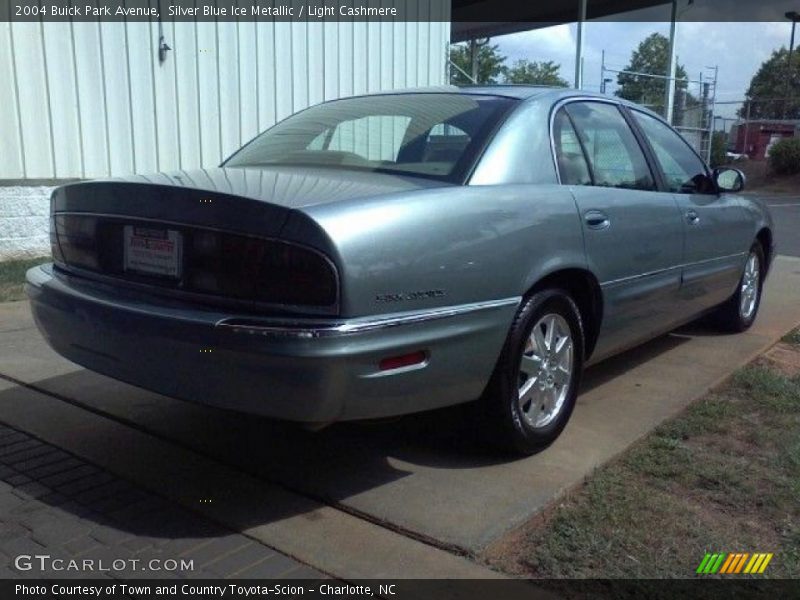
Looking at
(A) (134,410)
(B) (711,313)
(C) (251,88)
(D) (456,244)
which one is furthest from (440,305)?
(C) (251,88)

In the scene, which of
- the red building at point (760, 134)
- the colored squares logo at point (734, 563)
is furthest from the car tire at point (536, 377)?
the red building at point (760, 134)

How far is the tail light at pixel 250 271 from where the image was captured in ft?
8.92

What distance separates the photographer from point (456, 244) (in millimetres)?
3037

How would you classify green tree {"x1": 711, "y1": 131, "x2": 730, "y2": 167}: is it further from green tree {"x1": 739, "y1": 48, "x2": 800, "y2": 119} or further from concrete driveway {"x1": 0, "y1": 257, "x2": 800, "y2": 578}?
concrete driveway {"x1": 0, "y1": 257, "x2": 800, "y2": 578}

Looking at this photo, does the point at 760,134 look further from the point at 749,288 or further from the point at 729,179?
the point at 729,179

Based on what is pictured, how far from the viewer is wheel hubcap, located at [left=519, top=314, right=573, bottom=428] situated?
138 inches

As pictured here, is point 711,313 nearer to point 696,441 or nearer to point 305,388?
point 696,441

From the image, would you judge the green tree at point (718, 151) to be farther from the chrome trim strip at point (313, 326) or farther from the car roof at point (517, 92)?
the chrome trim strip at point (313, 326)

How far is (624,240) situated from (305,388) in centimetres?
204

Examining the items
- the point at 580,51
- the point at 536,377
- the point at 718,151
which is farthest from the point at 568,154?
the point at 718,151

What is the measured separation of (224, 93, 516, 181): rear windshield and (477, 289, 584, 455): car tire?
28.1 inches

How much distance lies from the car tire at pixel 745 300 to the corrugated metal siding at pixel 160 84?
5.94m

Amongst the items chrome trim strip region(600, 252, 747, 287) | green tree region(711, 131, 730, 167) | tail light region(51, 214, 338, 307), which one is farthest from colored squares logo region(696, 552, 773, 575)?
green tree region(711, 131, 730, 167)

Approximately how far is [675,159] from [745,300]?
1.48 metres
